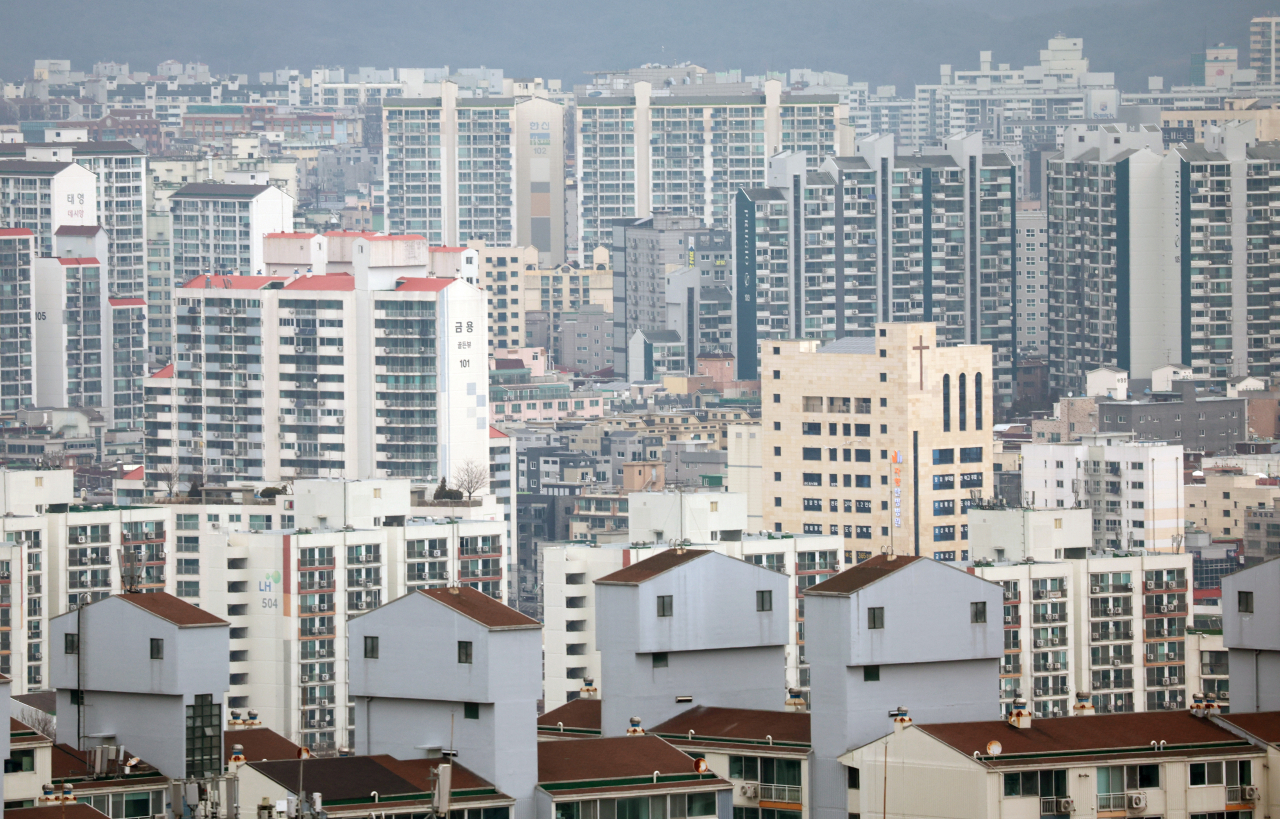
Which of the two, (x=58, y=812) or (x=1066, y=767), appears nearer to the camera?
(x=58, y=812)

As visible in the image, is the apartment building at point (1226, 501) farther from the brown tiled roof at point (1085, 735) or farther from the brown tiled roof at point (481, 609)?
the brown tiled roof at point (481, 609)

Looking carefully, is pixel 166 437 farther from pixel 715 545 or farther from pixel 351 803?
pixel 351 803

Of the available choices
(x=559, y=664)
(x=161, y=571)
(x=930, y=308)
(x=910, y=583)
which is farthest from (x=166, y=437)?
(x=910, y=583)

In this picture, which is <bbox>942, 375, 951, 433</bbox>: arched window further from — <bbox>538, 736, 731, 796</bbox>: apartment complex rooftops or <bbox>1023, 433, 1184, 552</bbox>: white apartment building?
<bbox>538, 736, 731, 796</bbox>: apartment complex rooftops

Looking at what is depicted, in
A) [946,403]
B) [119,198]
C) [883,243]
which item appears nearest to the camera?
[946,403]

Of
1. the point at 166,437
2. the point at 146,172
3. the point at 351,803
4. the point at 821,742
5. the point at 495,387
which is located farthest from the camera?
the point at 146,172

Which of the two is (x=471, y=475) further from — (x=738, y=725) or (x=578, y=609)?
(x=738, y=725)

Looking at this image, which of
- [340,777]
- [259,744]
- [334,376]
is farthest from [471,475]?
[340,777]
